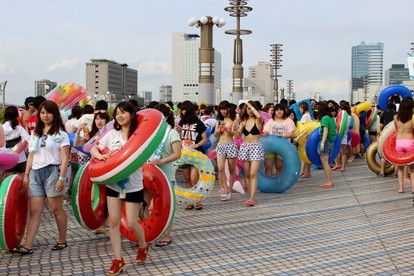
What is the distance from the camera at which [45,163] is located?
5.49 m

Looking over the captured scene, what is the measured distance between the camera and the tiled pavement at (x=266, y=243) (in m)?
5.09

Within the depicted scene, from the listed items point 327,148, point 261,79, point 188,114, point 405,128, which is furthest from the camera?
point 261,79

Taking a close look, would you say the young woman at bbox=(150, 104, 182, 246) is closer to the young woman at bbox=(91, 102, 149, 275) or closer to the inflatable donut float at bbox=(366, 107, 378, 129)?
the young woman at bbox=(91, 102, 149, 275)

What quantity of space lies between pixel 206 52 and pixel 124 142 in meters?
25.5

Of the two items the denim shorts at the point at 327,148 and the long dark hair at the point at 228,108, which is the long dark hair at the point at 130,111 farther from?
the denim shorts at the point at 327,148

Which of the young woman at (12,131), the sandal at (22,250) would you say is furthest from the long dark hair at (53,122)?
the young woman at (12,131)

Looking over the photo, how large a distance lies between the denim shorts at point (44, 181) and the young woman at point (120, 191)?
0.79 meters

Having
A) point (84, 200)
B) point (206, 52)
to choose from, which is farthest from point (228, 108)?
point (206, 52)

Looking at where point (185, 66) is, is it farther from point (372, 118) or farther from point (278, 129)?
point (278, 129)

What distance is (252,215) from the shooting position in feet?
25.0

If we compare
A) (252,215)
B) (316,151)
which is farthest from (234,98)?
(252,215)

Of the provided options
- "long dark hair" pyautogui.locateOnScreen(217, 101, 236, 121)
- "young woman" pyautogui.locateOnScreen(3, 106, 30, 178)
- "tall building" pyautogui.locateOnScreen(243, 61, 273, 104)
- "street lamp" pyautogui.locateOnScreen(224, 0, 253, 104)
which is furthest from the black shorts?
"tall building" pyautogui.locateOnScreen(243, 61, 273, 104)

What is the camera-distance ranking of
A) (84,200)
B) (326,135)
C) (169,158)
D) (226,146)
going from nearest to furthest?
(84,200), (169,158), (226,146), (326,135)

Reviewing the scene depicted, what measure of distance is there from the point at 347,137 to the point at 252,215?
694 centimetres
